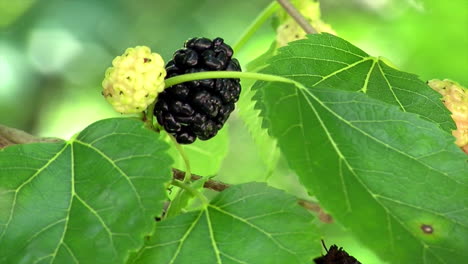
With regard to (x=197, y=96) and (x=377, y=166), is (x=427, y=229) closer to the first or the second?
(x=377, y=166)

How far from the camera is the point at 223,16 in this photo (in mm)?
2951

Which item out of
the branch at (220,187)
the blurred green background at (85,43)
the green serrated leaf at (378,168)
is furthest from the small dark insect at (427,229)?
the blurred green background at (85,43)

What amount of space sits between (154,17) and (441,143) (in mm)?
2578

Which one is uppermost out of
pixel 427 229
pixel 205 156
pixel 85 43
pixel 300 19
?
pixel 85 43

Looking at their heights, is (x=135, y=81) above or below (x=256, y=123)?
below

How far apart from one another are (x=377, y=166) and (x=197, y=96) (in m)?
0.19

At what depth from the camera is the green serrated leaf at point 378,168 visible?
0.59 meters

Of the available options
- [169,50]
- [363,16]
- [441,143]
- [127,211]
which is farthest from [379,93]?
[169,50]

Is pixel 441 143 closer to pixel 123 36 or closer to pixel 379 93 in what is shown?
pixel 379 93

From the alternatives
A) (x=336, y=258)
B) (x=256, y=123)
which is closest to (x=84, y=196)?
(x=336, y=258)

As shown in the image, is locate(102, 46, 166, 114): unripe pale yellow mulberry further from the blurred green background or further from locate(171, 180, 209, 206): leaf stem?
the blurred green background

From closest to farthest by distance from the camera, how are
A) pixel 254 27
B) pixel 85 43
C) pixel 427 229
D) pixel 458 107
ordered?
pixel 427 229 → pixel 458 107 → pixel 254 27 → pixel 85 43

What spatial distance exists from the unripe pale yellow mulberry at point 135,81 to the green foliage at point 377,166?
→ 102mm

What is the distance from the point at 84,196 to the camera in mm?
600
